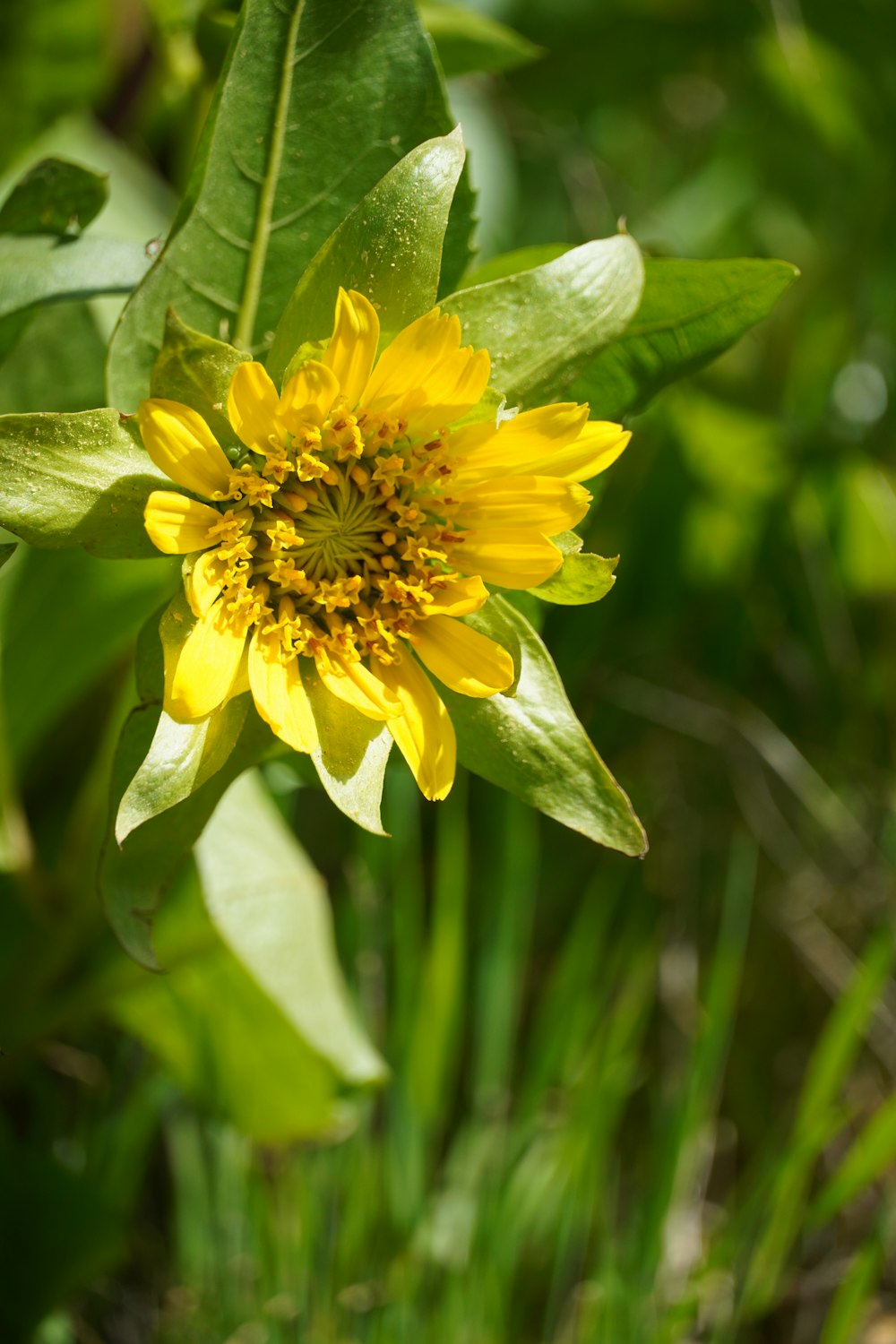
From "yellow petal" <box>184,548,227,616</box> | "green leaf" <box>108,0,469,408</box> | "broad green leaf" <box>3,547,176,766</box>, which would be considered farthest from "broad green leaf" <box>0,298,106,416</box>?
"yellow petal" <box>184,548,227,616</box>

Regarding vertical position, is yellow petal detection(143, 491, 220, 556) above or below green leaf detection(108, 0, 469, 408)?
below

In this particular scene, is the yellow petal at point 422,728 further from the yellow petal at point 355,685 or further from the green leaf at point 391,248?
the green leaf at point 391,248

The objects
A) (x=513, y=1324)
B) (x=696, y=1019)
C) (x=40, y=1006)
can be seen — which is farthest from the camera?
(x=696, y=1019)

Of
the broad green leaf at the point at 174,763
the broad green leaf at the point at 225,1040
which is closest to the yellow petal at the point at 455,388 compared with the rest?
the broad green leaf at the point at 174,763

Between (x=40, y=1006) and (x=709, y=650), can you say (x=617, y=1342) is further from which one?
(x=709, y=650)

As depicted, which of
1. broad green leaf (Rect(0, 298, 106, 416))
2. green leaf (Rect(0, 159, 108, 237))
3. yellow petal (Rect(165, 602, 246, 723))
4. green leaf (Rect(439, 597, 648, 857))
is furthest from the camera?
broad green leaf (Rect(0, 298, 106, 416))

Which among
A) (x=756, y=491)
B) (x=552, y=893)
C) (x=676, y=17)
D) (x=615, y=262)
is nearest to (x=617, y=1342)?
(x=552, y=893)

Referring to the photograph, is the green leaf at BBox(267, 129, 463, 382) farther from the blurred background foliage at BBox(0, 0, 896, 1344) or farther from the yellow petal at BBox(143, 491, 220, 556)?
the blurred background foliage at BBox(0, 0, 896, 1344)
